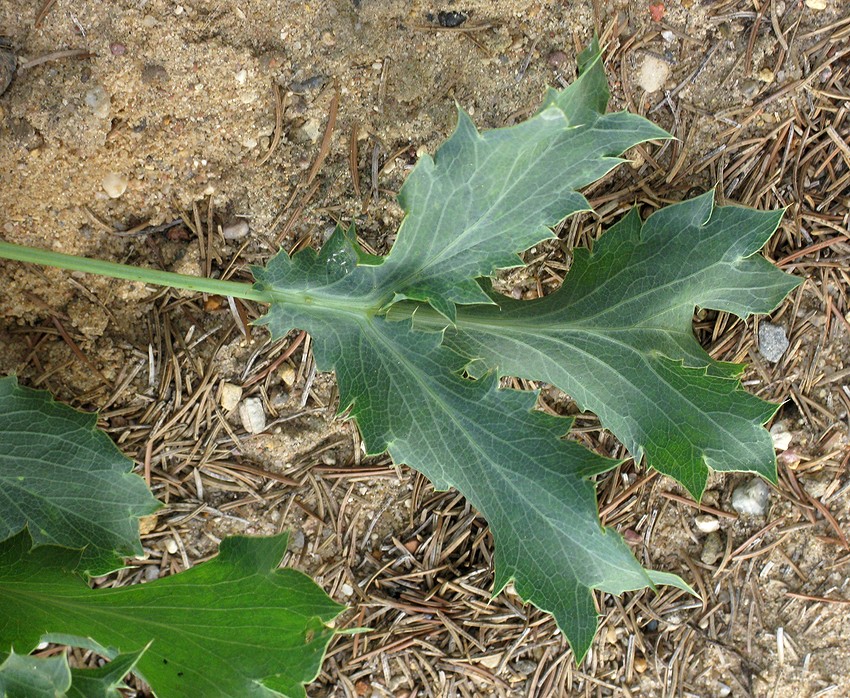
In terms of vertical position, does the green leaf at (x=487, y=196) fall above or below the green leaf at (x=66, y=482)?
above

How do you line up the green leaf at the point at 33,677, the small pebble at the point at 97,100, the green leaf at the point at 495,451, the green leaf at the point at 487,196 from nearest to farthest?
the green leaf at the point at 33,677, the green leaf at the point at 487,196, the green leaf at the point at 495,451, the small pebble at the point at 97,100

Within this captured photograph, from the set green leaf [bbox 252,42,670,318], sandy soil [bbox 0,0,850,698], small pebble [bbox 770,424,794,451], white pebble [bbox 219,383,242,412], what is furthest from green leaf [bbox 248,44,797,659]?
small pebble [bbox 770,424,794,451]

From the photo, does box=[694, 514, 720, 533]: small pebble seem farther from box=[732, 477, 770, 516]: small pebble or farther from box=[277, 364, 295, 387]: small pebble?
box=[277, 364, 295, 387]: small pebble

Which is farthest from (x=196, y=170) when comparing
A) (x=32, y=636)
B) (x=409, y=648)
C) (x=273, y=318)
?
(x=409, y=648)

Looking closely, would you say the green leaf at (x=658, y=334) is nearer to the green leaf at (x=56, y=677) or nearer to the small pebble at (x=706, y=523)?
the small pebble at (x=706, y=523)

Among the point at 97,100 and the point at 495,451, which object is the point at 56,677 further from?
the point at 97,100

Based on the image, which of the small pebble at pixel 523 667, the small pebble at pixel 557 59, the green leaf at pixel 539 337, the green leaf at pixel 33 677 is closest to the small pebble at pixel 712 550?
the green leaf at pixel 539 337
